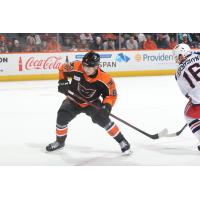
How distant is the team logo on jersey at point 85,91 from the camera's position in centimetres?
278

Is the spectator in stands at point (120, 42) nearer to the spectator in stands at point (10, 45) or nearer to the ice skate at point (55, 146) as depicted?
the spectator in stands at point (10, 45)

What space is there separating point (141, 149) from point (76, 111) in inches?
24.5

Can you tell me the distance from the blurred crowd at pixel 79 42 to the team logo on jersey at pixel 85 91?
4.35 metres

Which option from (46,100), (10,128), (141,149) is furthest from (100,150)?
(46,100)

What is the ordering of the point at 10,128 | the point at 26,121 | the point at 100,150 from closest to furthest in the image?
the point at 100,150 → the point at 10,128 → the point at 26,121

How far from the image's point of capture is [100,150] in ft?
10.0

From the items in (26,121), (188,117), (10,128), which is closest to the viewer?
(188,117)

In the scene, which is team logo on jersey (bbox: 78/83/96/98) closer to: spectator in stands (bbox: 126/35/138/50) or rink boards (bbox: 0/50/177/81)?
rink boards (bbox: 0/50/177/81)

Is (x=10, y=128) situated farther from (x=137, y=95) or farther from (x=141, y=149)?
(x=137, y=95)

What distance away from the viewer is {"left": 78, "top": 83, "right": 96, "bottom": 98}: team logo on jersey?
9.12ft

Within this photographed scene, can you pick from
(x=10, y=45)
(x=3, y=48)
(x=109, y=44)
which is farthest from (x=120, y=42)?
(x=3, y=48)

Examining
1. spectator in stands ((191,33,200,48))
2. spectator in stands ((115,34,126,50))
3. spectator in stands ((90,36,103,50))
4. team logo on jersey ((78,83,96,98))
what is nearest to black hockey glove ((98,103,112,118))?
team logo on jersey ((78,83,96,98))

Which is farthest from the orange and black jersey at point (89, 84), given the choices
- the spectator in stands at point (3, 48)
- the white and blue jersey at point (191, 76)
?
the spectator in stands at point (3, 48)

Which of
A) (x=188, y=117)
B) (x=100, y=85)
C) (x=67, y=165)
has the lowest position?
(x=67, y=165)
